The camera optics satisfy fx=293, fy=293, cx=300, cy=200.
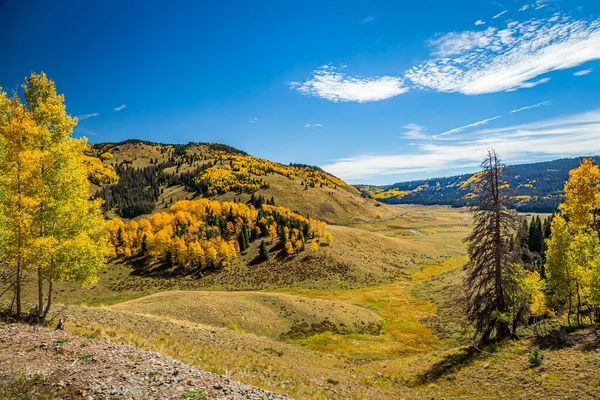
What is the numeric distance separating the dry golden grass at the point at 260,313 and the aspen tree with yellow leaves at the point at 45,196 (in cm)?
3178

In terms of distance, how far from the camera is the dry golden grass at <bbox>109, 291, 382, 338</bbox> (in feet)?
160

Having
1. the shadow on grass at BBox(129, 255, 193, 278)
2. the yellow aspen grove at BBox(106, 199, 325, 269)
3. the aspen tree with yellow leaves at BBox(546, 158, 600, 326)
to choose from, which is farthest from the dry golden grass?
the yellow aspen grove at BBox(106, 199, 325, 269)

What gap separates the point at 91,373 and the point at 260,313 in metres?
46.6

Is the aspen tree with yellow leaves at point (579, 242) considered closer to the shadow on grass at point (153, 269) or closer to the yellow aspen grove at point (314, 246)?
the yellow aspen grove at point (314, 246)

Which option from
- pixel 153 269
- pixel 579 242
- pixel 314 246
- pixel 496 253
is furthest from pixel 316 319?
pixel 153 269

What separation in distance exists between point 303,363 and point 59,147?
2363cm

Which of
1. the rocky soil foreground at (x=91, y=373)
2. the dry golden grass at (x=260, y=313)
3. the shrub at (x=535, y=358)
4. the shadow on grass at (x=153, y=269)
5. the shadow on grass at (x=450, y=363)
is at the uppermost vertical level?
the rocky soil foreground at (x=91, y=373)

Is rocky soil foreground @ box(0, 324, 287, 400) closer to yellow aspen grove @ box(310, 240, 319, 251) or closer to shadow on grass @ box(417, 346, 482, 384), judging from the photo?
shadow on grass @ box(417, 346, 482, 384)

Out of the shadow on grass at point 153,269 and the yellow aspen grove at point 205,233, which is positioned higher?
the yellow aspen grove at point 205,233

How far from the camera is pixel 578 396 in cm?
1440

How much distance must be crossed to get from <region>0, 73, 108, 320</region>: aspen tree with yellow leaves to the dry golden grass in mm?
31781

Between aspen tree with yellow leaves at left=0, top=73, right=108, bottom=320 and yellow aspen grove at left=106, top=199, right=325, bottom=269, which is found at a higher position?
aspen tree with yellow leaves at left=0, top=73, right=108, bottom=320

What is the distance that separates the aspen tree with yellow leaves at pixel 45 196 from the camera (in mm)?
15680

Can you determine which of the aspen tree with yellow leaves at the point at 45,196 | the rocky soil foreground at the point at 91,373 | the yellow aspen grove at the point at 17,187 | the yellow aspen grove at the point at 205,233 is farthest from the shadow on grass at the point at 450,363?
the yellow aspen grove at the point at 205,233
